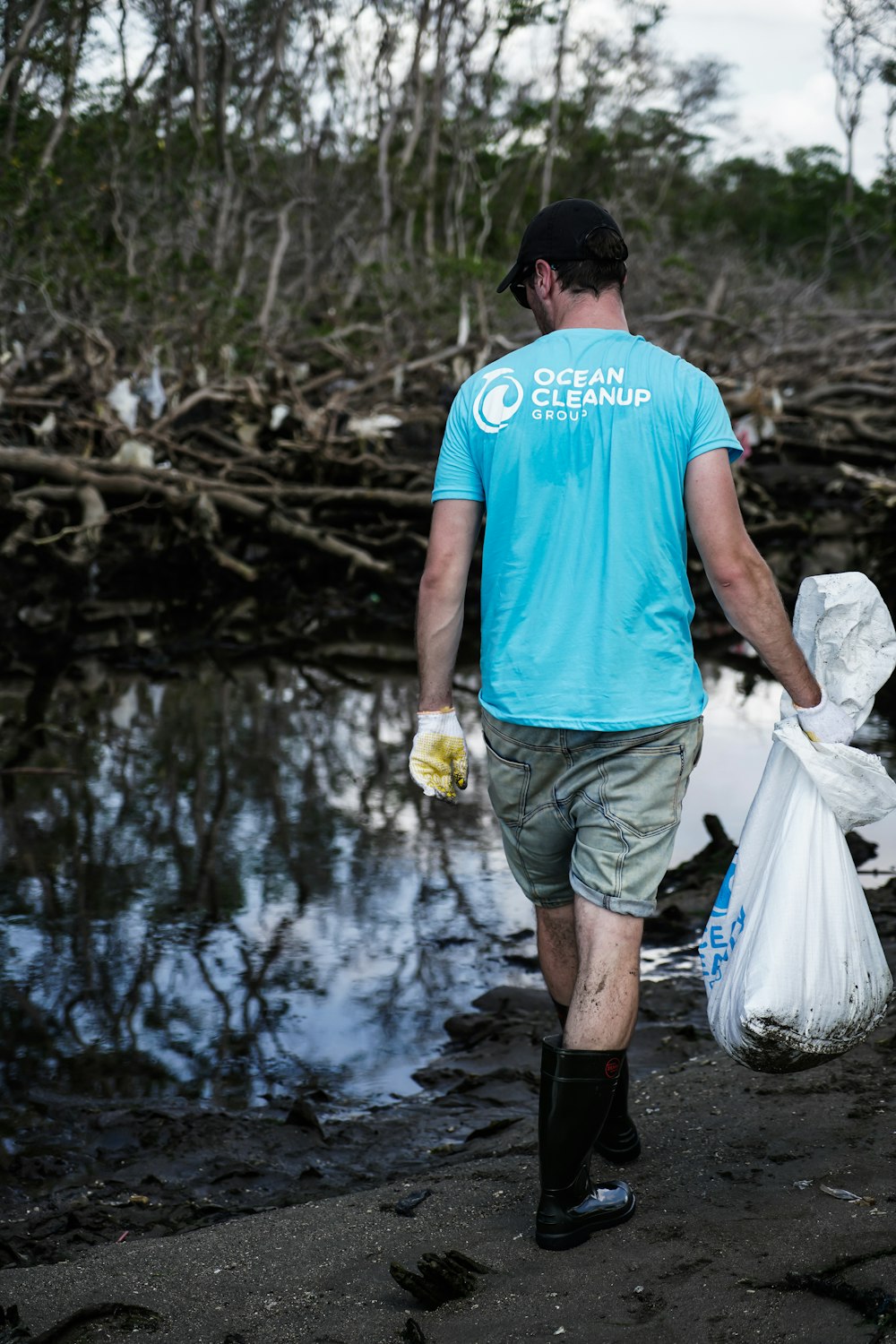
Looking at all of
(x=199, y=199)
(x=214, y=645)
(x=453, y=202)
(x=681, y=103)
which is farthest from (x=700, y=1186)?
(x=681, y=103)

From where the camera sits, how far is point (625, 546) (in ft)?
8.44

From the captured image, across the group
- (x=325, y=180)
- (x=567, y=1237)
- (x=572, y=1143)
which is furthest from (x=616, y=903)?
(x=325, y=180)

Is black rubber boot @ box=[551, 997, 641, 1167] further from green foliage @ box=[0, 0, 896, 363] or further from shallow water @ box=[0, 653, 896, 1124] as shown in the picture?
green foliage @ box=[0, 0, 896, 363]

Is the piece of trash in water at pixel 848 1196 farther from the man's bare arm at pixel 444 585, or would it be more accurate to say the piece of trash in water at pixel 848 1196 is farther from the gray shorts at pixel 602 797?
the man's bare arm at pixel 444 585

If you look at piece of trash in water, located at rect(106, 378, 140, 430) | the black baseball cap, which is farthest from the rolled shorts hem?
piece of trash in water, located at rect(106, 378, 140, 430)

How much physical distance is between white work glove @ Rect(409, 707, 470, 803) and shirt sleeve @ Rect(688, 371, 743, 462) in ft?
2.25

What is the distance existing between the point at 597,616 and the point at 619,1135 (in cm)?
106

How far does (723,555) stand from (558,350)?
0.48 meters

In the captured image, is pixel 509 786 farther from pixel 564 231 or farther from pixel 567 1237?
pixel 564 231

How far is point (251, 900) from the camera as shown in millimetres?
5277

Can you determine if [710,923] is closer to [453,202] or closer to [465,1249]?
[465,1249]

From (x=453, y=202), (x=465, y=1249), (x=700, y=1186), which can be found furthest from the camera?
(x=453, y=202)

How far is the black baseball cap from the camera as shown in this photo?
2.65 meters

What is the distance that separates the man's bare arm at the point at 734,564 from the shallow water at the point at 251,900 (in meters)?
1.85
